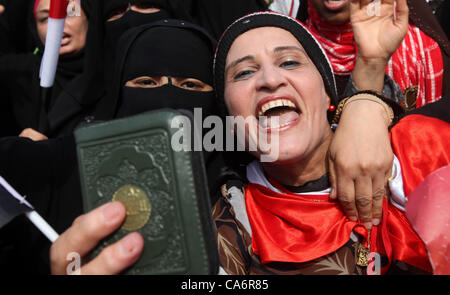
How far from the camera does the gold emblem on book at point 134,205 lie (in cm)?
99

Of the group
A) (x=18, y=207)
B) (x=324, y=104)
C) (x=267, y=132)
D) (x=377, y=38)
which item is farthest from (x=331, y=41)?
(x=18, y=207)

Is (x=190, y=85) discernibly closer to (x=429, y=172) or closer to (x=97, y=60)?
(x=97, y=60)

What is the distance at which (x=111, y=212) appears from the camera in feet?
3.24

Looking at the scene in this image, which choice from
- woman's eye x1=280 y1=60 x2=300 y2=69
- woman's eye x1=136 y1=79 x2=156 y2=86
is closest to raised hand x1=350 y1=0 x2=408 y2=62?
woman's eye x1=280 y1=60 x2=300 y2=69

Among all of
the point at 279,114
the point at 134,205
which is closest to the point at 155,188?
the point at 134,205

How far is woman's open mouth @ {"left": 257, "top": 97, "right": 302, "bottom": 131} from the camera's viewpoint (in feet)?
4.64

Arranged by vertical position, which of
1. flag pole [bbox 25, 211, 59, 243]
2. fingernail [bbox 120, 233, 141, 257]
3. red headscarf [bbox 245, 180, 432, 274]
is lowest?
red headscarf [bbox 245, 180, 432, 274]

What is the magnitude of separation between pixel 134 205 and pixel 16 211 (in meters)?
0.48

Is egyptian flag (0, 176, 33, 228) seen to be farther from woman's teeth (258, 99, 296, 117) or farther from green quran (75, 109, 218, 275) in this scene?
woman's teeth (258, 99, 296, 117)

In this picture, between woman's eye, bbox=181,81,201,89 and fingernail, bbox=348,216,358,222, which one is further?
woman's eye, bbox=181,81,201,89

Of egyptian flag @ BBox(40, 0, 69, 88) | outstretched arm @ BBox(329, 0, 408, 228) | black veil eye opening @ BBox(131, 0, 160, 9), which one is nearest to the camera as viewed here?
outstretched arm @ BBox(329, 0, 408, 228)

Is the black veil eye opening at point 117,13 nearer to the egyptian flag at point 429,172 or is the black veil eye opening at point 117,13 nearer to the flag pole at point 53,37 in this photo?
the flag pole at point 53,37

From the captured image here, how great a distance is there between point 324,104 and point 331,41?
1.12 meters

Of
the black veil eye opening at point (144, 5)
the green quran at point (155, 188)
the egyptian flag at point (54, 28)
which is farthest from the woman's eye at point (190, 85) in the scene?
the green quran at point (155, 188)
